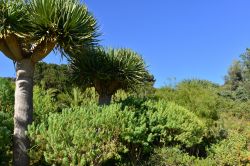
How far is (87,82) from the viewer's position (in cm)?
1373

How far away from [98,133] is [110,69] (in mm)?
3838

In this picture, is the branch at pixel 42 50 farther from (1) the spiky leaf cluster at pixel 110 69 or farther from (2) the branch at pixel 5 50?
(1) the spiky leaf cluster at pixel 110 69

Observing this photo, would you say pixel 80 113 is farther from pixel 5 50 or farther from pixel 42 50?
pixel 5 50

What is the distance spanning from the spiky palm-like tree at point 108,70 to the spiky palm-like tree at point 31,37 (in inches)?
93.4

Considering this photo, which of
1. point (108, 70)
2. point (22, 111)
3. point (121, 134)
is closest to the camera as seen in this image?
point (22, 111)

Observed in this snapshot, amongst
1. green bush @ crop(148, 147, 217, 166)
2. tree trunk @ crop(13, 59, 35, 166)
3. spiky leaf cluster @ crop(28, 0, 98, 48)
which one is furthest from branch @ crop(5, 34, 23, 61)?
green bush @ crop(148, 147, 217, 166)

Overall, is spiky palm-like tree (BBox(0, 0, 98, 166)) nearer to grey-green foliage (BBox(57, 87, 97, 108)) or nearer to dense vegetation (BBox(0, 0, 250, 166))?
dense vegetation (BBox(0, 0, 250, 166))

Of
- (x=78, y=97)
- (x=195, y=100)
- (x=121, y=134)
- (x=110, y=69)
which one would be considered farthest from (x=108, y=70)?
(x=195, y=100)

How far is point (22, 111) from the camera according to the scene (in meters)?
10.5

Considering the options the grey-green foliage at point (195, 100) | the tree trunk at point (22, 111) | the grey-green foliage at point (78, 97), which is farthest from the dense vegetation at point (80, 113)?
the grey-green foliage at point (195, 100)

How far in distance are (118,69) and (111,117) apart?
3.36m

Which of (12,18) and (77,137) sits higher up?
(12,18)

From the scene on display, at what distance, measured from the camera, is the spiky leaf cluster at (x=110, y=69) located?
13172mm

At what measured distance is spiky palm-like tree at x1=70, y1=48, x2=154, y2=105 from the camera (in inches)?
519
